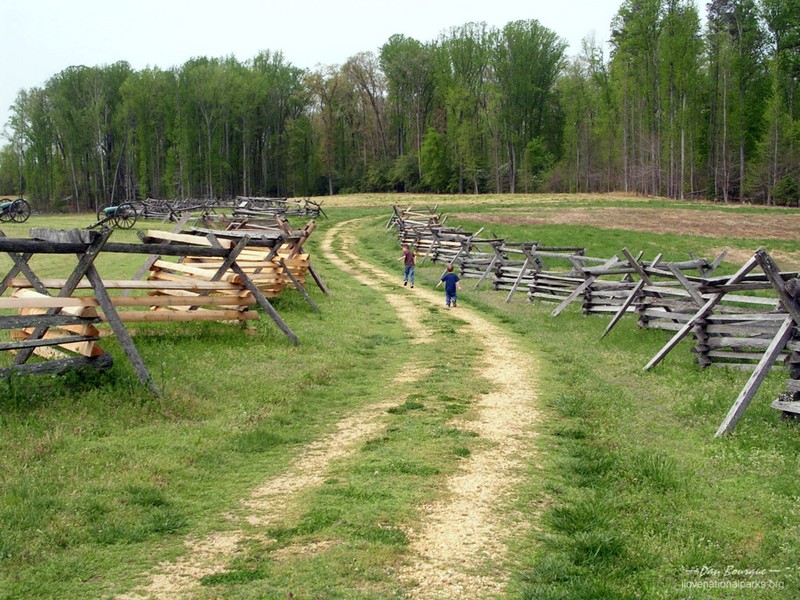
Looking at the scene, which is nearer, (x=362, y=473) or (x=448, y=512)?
(x=448, y=512)

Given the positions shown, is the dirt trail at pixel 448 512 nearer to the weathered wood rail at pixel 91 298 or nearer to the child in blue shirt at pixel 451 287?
the weathered wood rail at pixel 91 298

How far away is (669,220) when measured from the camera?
39.6 metres

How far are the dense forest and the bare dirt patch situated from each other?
1883 cm

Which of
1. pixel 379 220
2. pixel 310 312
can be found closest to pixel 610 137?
pixel 379 220

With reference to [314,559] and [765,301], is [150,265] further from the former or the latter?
[765,301]

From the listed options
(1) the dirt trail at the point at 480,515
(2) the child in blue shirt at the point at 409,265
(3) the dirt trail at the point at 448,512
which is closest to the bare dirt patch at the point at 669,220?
(2) the child in blue shirt at the point at 409,265

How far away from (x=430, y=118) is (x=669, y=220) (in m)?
49.5

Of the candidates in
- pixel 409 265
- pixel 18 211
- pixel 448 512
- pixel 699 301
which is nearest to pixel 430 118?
pixel 18 211

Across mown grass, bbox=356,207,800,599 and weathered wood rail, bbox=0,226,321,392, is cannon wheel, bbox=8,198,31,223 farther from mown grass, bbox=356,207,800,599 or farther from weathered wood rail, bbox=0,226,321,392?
mown grass, bbox=356,207,800,599

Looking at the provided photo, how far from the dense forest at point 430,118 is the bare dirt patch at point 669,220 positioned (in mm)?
18830

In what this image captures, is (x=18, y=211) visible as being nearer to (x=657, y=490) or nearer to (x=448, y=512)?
(x=448, y=512)

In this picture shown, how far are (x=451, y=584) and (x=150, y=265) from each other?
10.1 metres

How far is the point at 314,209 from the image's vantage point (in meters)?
50.4

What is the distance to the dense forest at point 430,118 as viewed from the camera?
6312cm
